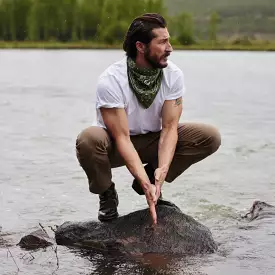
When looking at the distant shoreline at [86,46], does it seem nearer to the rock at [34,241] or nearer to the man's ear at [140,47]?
the man's ear at [140,47]

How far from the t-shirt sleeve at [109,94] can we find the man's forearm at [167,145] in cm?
43

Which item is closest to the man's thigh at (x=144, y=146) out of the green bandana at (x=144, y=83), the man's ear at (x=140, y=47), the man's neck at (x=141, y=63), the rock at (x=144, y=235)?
the green bandana at (x=144, y=83)

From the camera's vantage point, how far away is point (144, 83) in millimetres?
6145

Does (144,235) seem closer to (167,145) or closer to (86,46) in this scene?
(167,145)

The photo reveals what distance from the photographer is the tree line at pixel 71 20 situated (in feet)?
528

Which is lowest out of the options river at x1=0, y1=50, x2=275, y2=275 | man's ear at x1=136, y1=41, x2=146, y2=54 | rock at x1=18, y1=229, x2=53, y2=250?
river at x1=0, y1=50, x2=275, y2=275

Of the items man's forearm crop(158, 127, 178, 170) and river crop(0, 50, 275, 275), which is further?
man's forearm crop(158, 127, 178, 170)

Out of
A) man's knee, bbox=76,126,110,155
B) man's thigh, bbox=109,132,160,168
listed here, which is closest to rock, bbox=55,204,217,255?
man's thigh, bbox=109,132,160,168

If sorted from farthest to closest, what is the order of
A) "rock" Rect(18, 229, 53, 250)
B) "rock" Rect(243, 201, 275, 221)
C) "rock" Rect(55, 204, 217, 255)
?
"rock" Rect(243, 201, 275, 221) < "rock" Rect(18, 229, 53, 250) < "rock" Rect(55, 204, 217, 255)

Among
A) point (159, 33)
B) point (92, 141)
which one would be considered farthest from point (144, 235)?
point (159, 33)

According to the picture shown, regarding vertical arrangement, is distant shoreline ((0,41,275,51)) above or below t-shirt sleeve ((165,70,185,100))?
below

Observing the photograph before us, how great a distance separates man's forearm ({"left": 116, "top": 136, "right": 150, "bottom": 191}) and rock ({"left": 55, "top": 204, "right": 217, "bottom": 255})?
1.27ft

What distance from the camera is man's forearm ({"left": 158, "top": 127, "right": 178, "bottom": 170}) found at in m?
6.17

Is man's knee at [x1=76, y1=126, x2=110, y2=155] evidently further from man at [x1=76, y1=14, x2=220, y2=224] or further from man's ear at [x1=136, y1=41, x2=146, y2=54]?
man's ear at [x1=136, y1=41, x2=146, y2=54]
